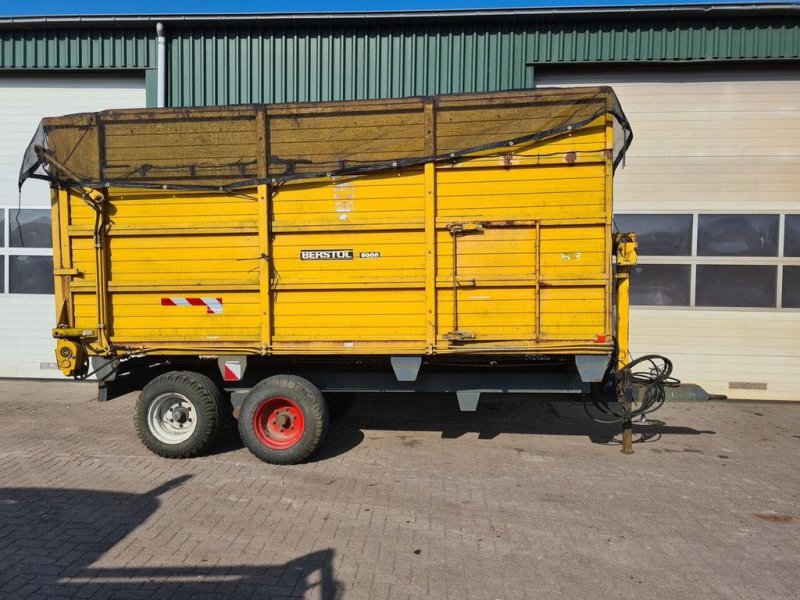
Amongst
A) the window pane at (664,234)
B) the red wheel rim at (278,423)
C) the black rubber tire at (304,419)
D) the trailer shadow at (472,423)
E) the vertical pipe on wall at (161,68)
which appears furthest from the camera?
the vertical pipe on wall at (161,68)

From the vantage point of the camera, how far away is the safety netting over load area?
4957 millimetres

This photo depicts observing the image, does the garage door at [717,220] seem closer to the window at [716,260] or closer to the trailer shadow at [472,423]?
the window at [716,260]

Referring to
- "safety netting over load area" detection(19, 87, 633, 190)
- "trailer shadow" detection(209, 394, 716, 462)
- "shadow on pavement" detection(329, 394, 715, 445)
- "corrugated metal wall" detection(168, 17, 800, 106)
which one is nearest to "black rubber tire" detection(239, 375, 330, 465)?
"trailer shadow" detection(209, 394, 716, 462)

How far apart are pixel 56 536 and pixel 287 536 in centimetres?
158

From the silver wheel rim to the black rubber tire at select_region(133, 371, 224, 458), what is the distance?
0.12ft

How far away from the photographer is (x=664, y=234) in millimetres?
8641

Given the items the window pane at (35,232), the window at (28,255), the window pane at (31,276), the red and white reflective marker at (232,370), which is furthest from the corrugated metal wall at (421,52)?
the red and white reflective marker at (232,370)

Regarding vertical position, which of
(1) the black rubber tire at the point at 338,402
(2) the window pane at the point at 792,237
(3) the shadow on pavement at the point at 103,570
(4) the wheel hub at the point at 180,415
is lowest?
(3) the shadow on pavement at the point at 103,570

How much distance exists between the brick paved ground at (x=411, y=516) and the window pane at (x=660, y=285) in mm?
2502

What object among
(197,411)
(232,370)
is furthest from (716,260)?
(197,411)

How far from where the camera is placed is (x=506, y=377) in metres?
5.40

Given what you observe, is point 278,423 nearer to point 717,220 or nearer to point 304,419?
point 304,419

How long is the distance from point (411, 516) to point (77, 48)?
919cm

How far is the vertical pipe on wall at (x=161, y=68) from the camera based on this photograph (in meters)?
8.73
